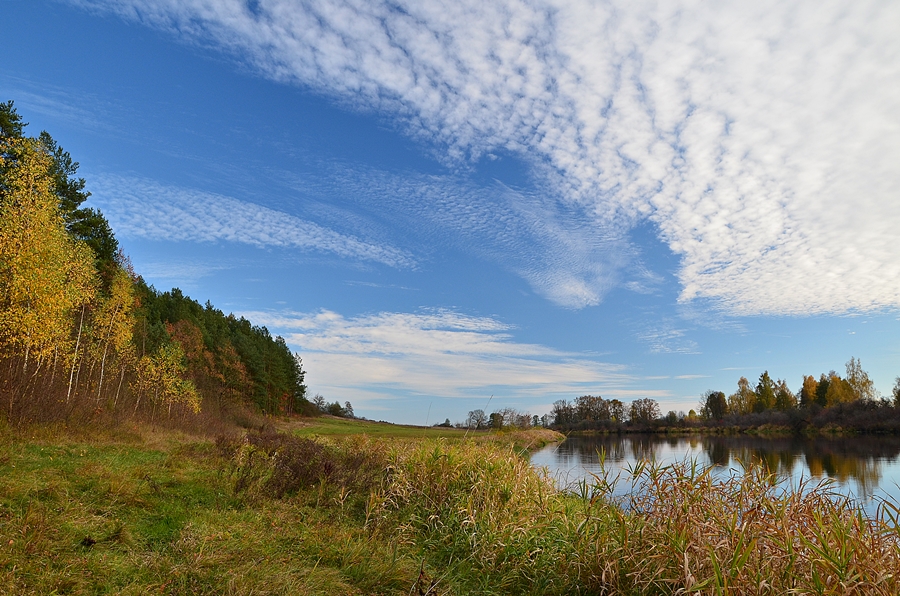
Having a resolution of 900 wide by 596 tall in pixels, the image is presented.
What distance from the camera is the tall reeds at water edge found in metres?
3.98

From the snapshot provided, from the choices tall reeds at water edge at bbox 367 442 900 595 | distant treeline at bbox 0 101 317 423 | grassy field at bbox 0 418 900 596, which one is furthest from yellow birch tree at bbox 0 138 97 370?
tall reeds at water edge at bbox 367 442 900 595

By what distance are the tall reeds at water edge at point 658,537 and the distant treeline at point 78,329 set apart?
→ 11.7 m

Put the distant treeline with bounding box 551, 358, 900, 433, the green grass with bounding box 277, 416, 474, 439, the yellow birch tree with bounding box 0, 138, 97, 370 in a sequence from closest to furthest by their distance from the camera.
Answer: the yellow birch tree with bounding box 0, 138, 97, 370 < the green grass with bounding box 277, 416, 474, 439 < the distant treeline with bounding box 551, 358, 900, 433

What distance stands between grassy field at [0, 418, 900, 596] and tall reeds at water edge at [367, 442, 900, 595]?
21mm

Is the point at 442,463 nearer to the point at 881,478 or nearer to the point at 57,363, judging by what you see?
the point at 57,363

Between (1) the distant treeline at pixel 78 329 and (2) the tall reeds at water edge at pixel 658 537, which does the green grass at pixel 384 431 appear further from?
(1) the distant treeline at pixel 78 329

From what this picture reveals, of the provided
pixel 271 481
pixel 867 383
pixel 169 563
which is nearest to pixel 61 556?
pixel 169 563

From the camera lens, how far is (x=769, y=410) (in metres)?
69.8

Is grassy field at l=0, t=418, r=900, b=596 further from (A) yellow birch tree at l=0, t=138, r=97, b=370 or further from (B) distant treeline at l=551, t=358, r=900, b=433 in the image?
(B) distant treeline at l=551, t=358, r=900, b=433

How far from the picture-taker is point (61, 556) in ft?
14.0

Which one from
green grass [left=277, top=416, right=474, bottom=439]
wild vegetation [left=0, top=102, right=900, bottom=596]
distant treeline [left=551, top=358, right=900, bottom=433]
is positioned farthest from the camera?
distant treeline [left=551, top=358, right=900, bottom=433]

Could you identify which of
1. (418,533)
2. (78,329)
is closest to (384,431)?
(78,329)

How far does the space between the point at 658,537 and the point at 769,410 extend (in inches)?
3103

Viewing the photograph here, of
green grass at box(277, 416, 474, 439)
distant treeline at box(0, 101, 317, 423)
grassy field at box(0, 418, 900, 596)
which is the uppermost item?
distant treeline at box(0, 101, 317, 423)
